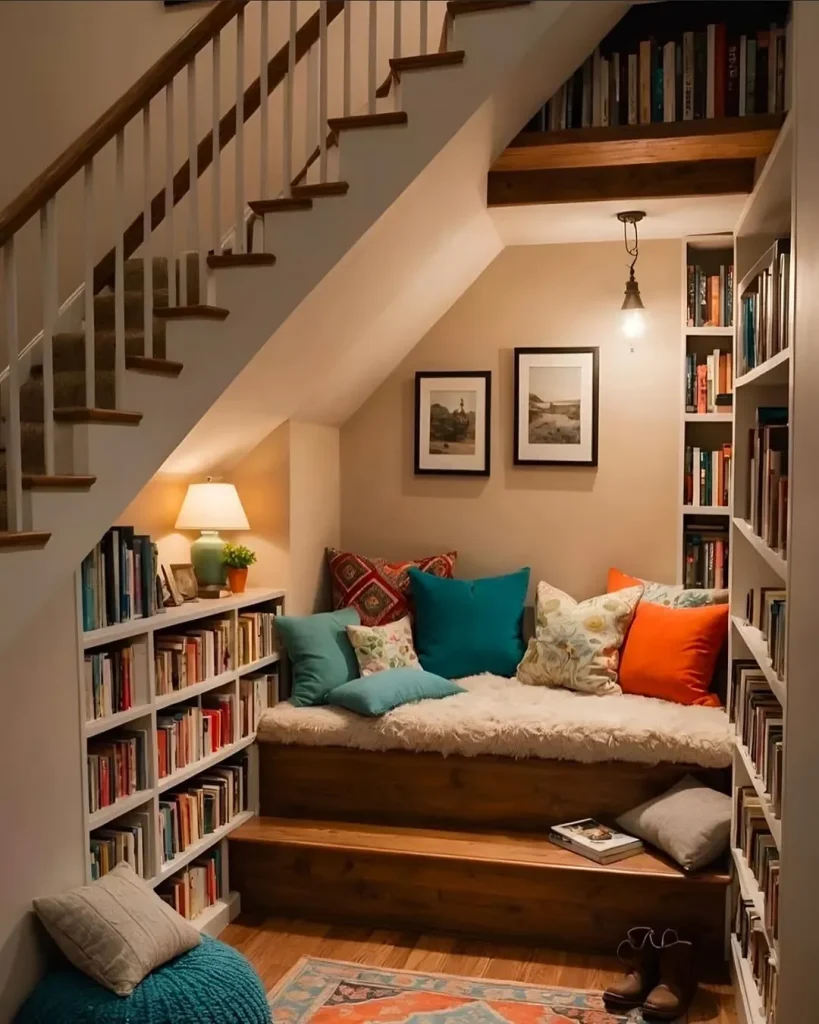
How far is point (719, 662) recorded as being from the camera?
4035 mm

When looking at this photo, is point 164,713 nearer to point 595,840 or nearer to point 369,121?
point 595,840

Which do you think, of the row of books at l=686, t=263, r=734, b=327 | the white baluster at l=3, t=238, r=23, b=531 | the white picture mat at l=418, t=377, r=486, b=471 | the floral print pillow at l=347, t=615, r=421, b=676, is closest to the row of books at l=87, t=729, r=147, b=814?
the white baluster at l=3, t=238, r=23, b=531

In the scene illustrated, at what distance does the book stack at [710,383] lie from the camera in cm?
421

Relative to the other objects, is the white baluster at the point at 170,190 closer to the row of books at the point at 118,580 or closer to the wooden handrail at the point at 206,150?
the wooden handrail at the point at 206,150

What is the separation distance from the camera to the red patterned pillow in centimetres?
442

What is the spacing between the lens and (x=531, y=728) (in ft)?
11.8

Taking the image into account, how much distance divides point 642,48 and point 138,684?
2.54 metres

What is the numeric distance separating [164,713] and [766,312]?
7.60 ft

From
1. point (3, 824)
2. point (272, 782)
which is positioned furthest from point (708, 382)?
point (3, 824)

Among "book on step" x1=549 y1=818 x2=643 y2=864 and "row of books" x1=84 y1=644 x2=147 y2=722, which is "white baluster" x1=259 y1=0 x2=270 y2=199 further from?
"book on step" x1=549 y1=818 x2=643 y2=864

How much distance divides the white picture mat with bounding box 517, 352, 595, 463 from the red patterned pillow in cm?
63

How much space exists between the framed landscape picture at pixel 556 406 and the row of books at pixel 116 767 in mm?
2223

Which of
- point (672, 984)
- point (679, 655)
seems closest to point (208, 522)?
point (679, 655)

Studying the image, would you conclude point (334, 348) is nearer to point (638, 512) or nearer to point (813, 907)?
point (638, 512)
